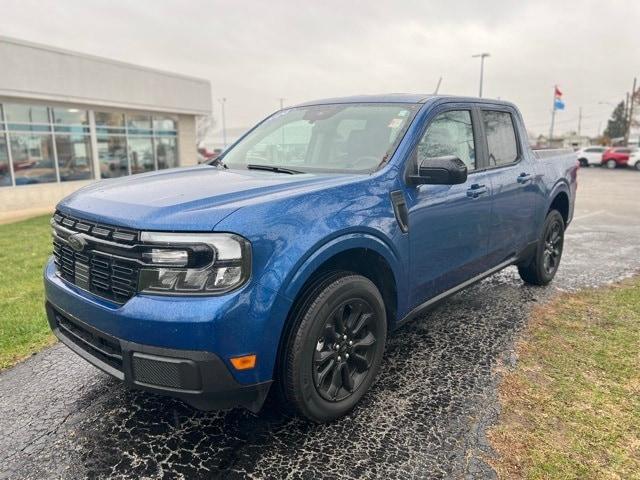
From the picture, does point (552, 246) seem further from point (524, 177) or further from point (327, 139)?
point (327, 139)

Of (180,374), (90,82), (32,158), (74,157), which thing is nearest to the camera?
(180,374)

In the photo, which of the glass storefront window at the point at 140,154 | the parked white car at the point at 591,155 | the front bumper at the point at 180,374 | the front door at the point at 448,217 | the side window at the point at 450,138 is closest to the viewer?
the front bumper at the point at 180,374

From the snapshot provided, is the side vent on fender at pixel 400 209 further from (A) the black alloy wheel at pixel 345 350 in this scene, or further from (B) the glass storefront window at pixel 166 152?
(B) the glass storefront window at pixel 166 152

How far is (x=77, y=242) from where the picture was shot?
244cm

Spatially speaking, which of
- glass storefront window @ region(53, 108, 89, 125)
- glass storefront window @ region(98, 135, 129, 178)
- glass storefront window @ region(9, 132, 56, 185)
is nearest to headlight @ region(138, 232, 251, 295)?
glass storefront window @ region(9, 132, 56, 185)

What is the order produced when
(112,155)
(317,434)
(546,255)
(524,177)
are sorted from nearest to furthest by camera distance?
(317,434)
(524,177)
(546,255)
(112,155)

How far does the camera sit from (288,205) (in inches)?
93.2

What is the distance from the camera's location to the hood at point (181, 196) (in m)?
2.19

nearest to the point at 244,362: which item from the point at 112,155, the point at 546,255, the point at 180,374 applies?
the point at 180,374

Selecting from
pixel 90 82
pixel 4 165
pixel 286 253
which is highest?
pixel 90 82

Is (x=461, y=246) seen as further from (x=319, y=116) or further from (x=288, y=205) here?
(x=288, y=205)

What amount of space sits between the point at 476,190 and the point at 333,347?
5.81 feet

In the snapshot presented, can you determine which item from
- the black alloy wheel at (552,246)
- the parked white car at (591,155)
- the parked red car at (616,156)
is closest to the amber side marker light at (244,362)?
the black alloy wheel at (552,246)

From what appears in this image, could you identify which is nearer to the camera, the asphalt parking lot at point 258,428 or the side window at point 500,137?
the asphalt parking lot at point 258,428
